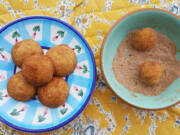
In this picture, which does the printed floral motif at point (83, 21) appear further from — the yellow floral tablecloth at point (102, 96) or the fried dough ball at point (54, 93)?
the fried dough ball at point (54, 93)

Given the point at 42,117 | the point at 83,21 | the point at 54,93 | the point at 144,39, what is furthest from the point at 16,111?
the point at 144,39

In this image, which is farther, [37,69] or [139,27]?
[139,27]

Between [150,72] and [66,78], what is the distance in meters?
0.39

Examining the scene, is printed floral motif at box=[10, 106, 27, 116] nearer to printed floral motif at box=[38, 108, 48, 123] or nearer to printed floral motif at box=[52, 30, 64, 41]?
printed floral motif at box=[38, 108, 48, 123]

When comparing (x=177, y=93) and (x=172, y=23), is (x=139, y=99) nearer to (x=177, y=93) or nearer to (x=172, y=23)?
(x=177, y=93)

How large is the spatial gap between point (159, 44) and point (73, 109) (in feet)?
1.71

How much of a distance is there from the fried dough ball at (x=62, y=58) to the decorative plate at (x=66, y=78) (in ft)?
0.17

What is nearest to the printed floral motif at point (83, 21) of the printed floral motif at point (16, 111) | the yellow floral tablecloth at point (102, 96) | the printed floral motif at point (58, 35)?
the yellow floral tablecloth at point (102, 96)

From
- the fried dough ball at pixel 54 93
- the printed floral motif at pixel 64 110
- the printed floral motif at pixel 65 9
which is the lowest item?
the printed floral motif at pixel 64 110

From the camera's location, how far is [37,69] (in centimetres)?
75

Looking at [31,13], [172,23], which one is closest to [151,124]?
[172,23]

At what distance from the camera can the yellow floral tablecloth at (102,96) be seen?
930mm

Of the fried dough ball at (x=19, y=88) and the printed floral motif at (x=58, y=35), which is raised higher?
the printed floral motif at (x=58, y=35)

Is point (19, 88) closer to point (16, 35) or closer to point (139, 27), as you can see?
point (16, 35)
